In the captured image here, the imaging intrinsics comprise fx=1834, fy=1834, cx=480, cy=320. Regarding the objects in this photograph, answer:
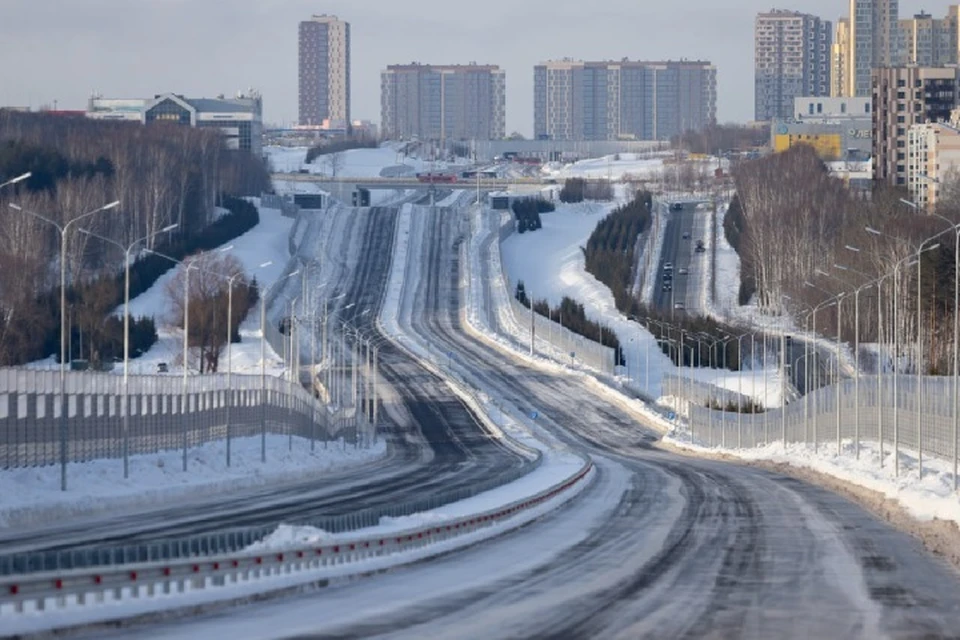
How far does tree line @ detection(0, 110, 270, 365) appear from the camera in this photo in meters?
89.6

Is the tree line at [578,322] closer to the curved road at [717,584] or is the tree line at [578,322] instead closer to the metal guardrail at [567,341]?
the metal guardrail at [567,341]

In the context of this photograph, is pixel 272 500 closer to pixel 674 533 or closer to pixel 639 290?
pixel 674 533

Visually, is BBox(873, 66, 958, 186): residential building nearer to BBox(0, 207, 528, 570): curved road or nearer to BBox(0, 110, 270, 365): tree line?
BBox(0, 110, 270, 365): tree line

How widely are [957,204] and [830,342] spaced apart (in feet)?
54.4

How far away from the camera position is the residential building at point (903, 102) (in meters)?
188

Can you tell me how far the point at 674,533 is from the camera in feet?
114

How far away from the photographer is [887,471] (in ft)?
159

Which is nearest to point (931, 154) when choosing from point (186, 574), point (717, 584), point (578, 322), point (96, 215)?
point (578, 322)

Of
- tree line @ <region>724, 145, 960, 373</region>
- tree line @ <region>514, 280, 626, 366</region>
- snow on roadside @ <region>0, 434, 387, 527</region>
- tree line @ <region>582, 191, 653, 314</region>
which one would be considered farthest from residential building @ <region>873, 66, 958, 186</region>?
snow on roadside @ <region>0, 434, 387, 527</region>

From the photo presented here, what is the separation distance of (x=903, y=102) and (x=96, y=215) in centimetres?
10395

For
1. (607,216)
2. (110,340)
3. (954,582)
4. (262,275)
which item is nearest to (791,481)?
(954,582)

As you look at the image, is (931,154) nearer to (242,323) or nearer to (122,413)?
(242,323)

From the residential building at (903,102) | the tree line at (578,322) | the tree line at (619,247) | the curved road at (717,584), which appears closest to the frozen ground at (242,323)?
the tree line at (578,322)

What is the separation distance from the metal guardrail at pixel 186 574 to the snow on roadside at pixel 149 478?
1104 cm
